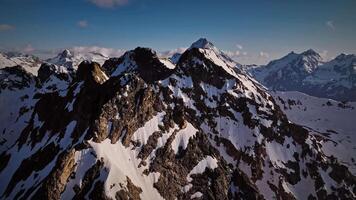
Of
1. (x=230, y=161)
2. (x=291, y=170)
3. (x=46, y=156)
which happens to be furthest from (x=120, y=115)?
(x=291, y=170)

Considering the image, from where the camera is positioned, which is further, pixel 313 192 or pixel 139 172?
pixel 313 192

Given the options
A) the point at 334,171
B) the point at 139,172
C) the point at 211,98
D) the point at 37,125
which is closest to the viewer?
the point at 139,172

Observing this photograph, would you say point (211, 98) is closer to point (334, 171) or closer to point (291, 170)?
point (291, 170)

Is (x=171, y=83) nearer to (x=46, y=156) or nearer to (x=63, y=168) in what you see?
(x=46, y=156)

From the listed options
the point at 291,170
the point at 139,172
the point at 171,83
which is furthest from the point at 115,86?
the point at 291,170

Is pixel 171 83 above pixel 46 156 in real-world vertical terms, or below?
above

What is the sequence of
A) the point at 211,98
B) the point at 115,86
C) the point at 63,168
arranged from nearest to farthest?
the point at 63,168 < the point at 115,86 < the point at 211,98

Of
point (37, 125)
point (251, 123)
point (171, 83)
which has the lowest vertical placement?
point (37, 125)
